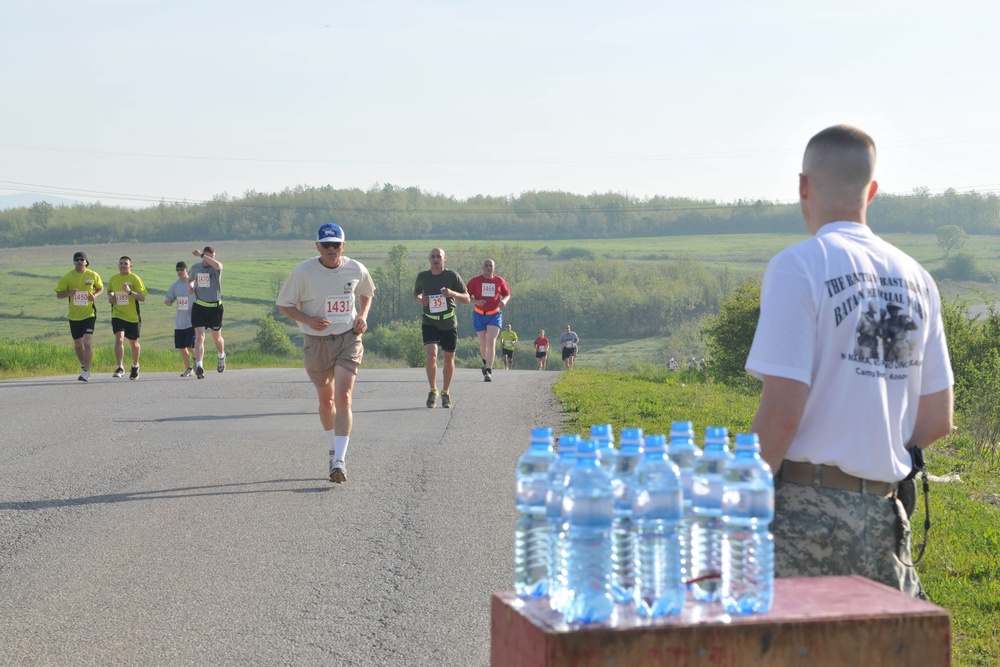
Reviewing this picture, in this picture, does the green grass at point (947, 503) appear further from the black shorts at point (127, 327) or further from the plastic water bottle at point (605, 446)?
the black shorts at point (127, 327)

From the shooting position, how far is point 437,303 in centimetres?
1599

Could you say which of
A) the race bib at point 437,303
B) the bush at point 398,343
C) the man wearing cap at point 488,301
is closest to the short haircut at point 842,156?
the race bib at point 437,303

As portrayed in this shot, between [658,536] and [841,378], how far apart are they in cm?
102

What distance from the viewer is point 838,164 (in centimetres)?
375

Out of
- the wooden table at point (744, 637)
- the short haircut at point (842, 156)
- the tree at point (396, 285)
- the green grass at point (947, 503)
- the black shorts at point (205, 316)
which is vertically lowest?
the tree at point (396, 285)

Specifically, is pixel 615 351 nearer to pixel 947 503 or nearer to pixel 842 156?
pixel 947 503

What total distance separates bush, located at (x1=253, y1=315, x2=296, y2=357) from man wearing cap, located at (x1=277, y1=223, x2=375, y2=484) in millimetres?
56430

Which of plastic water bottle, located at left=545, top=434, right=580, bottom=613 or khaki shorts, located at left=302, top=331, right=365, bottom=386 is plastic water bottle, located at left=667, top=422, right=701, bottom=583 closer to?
plastic water bottle, located at left=545, top=434, right=580, bottom=613

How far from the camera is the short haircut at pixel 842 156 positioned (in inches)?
147

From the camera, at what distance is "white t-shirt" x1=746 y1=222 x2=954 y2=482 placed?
3553mm

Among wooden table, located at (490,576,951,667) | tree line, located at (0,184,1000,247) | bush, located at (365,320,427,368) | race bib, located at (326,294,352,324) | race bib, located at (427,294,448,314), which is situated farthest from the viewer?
tree line, located at (0,184,1000,247)

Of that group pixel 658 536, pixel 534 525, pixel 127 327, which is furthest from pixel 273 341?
pixel 658 536

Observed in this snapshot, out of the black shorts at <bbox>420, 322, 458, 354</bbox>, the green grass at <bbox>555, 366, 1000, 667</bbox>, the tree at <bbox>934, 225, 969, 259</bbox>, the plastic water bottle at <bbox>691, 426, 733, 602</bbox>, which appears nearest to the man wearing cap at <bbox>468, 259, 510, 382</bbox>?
the green grass at <bbox>555, 366, 1000, 667</bbox>

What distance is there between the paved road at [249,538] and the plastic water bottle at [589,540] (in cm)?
297
